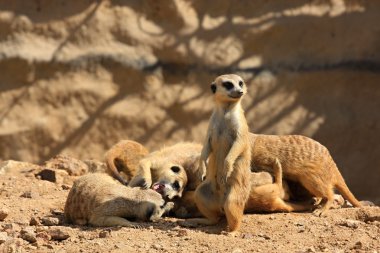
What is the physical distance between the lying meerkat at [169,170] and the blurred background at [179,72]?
1613mm

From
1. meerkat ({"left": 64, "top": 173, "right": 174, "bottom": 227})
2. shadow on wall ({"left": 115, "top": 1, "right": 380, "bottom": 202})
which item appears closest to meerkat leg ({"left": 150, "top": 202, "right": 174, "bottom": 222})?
meerkat ({"left": 64, "top": 173, "right": 174, "bottom": 227})

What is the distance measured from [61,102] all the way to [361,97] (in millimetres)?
3021

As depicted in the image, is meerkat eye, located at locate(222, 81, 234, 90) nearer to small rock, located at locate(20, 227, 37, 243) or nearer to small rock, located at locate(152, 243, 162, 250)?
small rock, located at locate(152, 243, 162, 250)

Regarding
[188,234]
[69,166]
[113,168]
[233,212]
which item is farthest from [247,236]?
[69,166]

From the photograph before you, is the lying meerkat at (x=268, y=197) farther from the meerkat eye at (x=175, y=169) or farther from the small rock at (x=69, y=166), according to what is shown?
the small rock at (x=69, y=166)

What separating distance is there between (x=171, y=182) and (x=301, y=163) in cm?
95

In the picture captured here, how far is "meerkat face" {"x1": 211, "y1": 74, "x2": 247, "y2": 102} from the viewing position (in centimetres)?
590

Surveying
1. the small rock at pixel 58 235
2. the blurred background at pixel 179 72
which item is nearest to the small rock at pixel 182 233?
the small rock at pixel 58 235

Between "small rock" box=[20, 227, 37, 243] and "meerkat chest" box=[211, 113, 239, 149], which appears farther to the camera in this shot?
"meerkat chest" box=[211, 113, 239, 149]

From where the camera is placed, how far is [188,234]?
5578 mm

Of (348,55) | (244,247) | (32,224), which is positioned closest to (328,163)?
(244,247)

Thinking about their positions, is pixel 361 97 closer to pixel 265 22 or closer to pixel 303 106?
pixel 303 106

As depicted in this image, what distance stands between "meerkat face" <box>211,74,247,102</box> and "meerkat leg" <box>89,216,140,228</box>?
1.00 meters

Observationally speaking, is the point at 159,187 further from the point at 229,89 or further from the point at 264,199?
the point at 229,89
